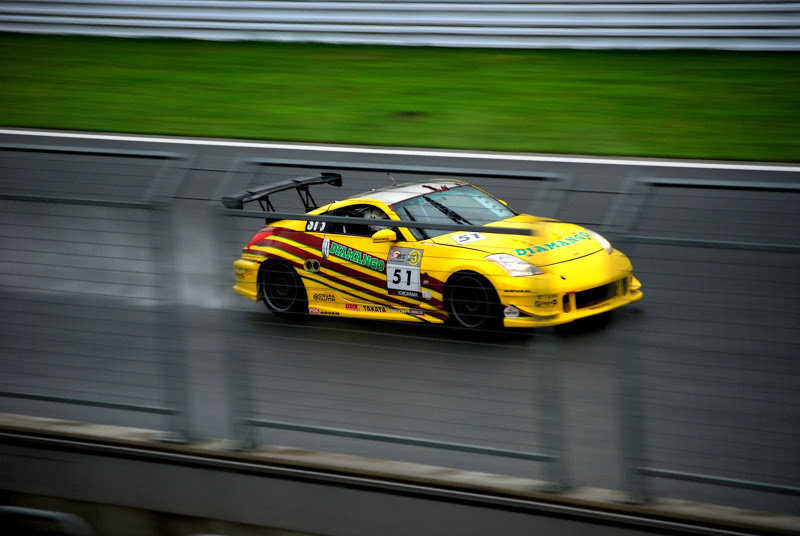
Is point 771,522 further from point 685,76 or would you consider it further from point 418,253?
point 685,76

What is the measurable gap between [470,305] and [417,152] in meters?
8.80

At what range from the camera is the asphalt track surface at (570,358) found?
11.9ft

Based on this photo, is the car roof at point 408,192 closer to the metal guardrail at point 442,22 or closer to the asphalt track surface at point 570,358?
the asphalt track surface at point 570,358

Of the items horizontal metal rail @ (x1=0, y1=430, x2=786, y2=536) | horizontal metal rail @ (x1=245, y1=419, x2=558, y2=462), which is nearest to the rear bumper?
horizontal metal rail @ (x1=245, y1=419, x2=558, y2=462)

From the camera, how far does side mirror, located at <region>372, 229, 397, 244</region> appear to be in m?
5.16

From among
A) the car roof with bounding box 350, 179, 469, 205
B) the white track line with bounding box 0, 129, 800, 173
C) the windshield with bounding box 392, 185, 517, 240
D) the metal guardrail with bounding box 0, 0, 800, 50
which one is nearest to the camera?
the windshield with bounding box 392, 185, 517, 240

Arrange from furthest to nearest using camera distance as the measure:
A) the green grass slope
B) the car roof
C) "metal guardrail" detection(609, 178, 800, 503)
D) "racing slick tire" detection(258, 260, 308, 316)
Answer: the green grass slope → the car roof → "racing slick tire" detection(258, 260, 308, 316) → "metal guardrail" detection(609, 178, 800, 503)

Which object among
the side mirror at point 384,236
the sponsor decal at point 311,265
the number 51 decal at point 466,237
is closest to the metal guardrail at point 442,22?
the sponsor decal at point 311,265

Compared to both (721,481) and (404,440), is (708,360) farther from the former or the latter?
(404,440)

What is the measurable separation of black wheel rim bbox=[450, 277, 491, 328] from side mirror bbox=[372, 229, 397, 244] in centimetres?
100

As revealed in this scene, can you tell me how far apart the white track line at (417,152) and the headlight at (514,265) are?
7406mm

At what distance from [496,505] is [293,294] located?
155 cm

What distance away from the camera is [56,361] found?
16.5 feet

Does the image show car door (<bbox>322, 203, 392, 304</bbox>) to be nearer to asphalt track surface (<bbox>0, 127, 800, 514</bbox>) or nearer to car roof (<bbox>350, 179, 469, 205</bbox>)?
car roof (<bbox>350, 179, 469, 205</bbox>)
